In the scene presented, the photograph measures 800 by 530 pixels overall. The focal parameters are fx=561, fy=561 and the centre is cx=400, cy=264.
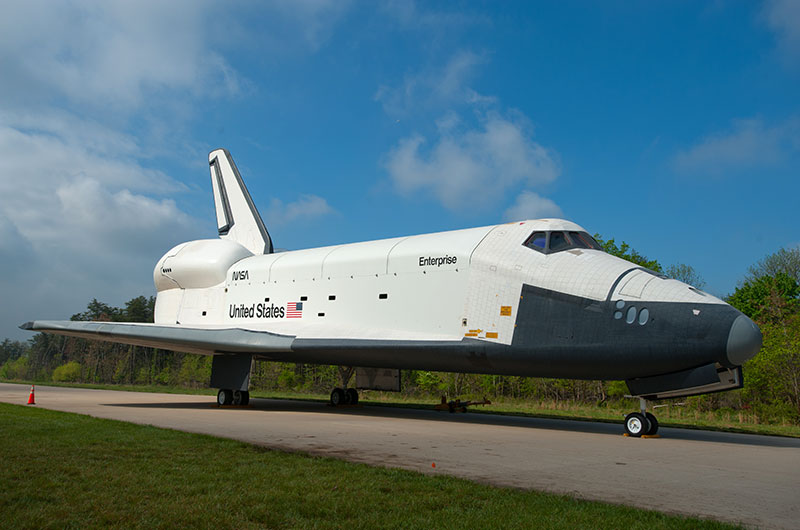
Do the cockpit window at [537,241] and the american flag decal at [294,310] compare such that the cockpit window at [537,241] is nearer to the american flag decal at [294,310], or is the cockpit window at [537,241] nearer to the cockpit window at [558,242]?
the cockpit window at [558,242]

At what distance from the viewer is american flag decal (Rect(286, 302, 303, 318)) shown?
12.5 m

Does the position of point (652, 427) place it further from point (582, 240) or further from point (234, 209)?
point (234, 209)

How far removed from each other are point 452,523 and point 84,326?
12.6 m

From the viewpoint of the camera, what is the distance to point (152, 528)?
117 inches

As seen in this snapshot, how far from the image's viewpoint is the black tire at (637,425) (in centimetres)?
834

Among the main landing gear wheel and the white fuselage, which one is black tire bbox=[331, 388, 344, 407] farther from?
the main landing gear wheel

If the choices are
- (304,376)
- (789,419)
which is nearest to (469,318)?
(789,419)

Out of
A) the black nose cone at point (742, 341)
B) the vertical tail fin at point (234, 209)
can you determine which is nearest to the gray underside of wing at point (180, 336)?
the vertical tail fin at point (234, 209)

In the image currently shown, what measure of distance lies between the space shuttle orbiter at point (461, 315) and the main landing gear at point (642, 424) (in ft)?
0.07

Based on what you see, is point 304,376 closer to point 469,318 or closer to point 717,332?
point 469,318

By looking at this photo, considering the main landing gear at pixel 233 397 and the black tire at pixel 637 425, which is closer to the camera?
the black tire at pixel 637 425

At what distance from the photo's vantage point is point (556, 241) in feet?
30.5

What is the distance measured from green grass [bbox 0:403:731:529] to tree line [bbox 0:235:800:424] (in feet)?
48.9

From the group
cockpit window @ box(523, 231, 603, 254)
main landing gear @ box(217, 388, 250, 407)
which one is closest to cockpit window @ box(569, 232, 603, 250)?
cockpit window @ box(523, 231, 603, 254)
